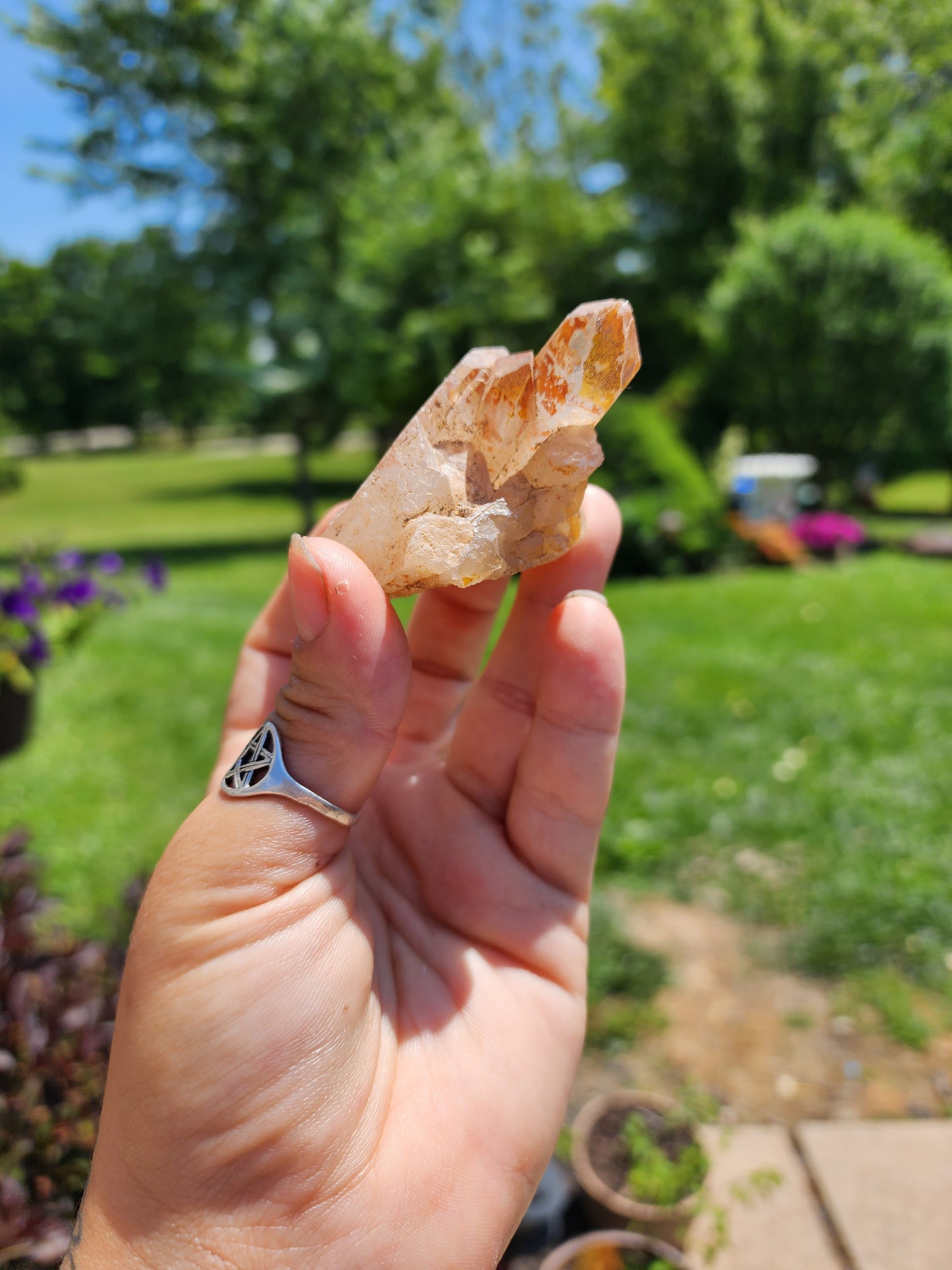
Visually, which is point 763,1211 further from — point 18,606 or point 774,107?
point 18,606

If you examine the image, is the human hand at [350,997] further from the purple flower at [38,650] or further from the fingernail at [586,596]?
the purple flower at [38,650]

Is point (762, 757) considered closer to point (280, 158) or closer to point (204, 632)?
point (204, 632)

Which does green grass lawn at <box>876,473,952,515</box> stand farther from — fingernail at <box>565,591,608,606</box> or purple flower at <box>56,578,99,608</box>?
fingernail at <box>565,591,608,606</box>

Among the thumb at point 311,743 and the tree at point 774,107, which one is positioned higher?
the tree at point 774,107

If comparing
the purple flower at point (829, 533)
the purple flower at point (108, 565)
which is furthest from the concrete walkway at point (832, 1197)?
the purple flower at point (829, 533)

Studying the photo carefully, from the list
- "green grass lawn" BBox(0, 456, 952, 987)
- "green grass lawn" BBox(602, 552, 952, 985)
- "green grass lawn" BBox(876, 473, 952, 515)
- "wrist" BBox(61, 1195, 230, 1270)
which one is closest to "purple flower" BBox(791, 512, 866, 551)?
"green grass lawn" BBox(0, 456, 952, 987)

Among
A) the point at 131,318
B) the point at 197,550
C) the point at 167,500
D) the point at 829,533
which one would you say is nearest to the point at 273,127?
the point at 131,318
